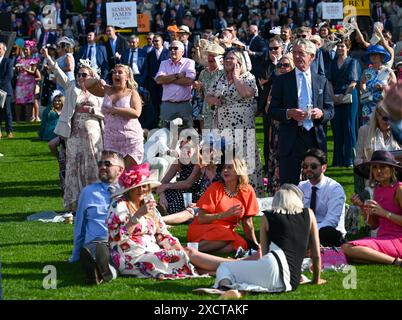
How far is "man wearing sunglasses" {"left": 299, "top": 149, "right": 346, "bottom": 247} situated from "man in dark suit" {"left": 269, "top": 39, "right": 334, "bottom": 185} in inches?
42.7

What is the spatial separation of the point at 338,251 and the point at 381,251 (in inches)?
17.3

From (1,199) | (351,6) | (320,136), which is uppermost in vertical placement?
(351,6)

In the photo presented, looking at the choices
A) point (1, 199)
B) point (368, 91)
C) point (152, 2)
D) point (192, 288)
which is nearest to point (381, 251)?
point (192, 288)

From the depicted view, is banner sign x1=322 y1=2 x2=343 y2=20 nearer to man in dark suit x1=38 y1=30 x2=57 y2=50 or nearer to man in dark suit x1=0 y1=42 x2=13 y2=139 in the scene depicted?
man in dark suit x1=0 y1=42 x2=13 y2=139

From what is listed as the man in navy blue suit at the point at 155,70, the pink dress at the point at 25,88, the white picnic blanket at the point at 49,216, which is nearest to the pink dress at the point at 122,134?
the white picnic blanket at the point at 49,216

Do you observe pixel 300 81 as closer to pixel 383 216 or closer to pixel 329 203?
pixel 329 203

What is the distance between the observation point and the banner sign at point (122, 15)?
2531 cm

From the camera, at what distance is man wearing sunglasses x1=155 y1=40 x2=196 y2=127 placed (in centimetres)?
1805

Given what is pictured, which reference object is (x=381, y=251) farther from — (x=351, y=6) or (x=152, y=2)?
(x=152, y=2)

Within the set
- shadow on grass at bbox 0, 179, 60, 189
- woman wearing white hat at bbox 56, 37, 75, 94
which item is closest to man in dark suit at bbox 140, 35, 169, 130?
woman wearing white hat at bbox 56, 37, 75, 94

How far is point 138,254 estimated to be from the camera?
33.2ft

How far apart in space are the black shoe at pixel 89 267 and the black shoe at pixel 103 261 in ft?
0.27

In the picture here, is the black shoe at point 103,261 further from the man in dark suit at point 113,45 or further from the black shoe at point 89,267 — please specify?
the man in dark suit at point 113,45

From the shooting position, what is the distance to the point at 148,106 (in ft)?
→ 64.0
